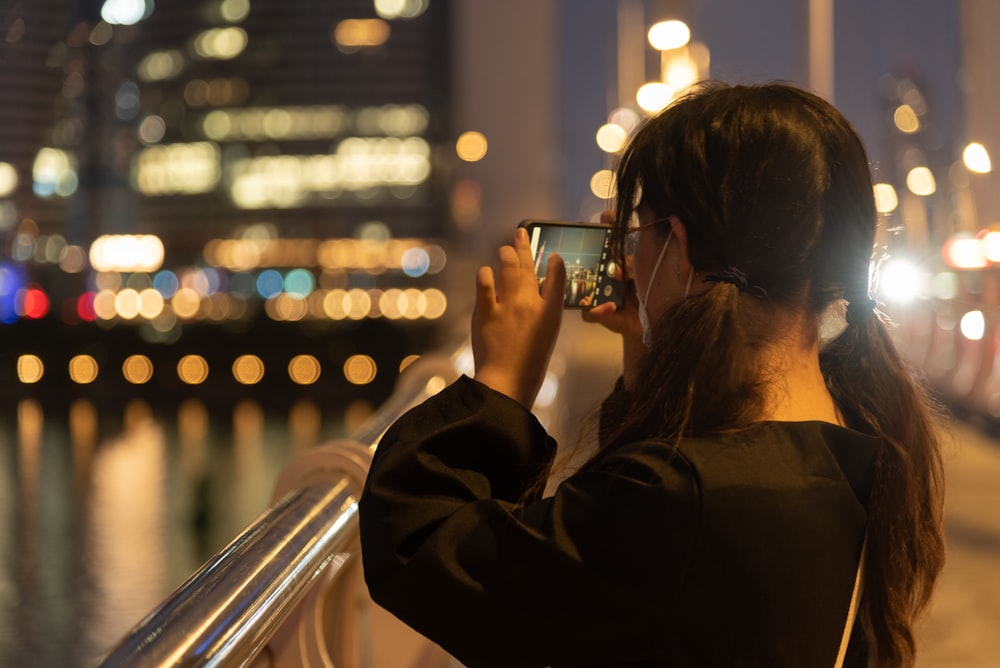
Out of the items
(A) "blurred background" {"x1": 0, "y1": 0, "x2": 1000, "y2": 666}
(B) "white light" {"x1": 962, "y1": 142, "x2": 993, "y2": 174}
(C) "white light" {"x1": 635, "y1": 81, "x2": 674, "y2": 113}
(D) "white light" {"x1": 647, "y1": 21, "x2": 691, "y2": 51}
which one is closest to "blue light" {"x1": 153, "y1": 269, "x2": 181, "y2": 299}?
(A) "blurred background" {"x1": 0, "y1": 0, "x2": 1000, "y2": 666}

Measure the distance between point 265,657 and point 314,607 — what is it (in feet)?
0.36

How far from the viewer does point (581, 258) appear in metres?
1.70

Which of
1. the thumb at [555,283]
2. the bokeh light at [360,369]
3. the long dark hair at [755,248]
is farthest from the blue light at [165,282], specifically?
the long dark hair at [755,248]

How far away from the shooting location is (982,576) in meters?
5.91

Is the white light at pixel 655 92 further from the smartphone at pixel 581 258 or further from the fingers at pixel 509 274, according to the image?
the fingers at pixel 509 274

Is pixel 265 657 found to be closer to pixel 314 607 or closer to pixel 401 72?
pixel 314 607

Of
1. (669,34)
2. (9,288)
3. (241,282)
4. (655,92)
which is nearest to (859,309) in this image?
(669,34)

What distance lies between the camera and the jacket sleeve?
123 centimetres

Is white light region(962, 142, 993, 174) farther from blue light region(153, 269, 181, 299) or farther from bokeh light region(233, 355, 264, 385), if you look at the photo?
blue light region(153, 269, 181, 299)

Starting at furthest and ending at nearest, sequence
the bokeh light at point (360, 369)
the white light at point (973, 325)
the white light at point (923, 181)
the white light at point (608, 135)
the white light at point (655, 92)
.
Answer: the white light at point (923, 181)
the white light at point (608, 135)
the bokeh light at point (360, 369)
the white light at point (655, 92)
the white light at point (973, 325)

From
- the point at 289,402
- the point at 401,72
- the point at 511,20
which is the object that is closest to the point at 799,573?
the point at 511,20

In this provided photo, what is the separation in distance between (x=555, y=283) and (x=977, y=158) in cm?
1372

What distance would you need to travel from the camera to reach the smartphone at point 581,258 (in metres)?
1.65

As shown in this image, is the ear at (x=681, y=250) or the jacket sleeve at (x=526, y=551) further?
the ear at (x=681, y=250)
